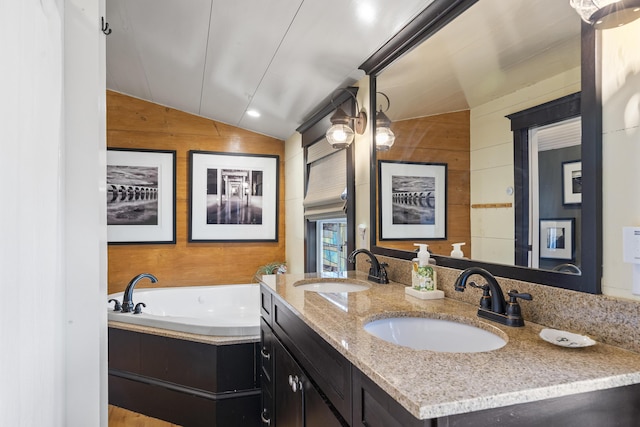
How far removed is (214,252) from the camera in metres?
3.91

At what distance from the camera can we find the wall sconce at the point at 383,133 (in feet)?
6.53

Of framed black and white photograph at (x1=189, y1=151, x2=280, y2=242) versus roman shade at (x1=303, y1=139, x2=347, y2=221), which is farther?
framed black and white photograph at (x1=189, y1=151, x2=280, y2=242)

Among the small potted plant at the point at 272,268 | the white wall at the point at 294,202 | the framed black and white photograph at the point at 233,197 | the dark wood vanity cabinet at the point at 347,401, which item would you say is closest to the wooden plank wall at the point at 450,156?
the dark wood vanity cabinet at the point at 347,401

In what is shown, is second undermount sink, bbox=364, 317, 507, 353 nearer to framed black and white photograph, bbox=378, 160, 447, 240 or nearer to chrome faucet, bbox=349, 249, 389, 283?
framed black and white photograph, bbox=378, 160, 447, 240

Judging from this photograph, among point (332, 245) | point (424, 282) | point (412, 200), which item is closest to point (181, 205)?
point (332, 245)

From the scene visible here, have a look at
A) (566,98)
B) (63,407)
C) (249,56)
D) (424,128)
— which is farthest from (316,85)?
(63,407)

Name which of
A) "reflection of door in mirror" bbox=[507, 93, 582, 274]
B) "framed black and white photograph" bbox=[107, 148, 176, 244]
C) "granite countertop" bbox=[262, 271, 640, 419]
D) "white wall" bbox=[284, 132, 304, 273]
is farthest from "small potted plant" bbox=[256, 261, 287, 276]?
"reflection of door in mirror" bbox=[507, 93, 582, 274]

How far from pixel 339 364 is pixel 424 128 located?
1166mm

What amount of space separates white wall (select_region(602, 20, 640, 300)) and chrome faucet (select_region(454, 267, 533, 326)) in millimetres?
218

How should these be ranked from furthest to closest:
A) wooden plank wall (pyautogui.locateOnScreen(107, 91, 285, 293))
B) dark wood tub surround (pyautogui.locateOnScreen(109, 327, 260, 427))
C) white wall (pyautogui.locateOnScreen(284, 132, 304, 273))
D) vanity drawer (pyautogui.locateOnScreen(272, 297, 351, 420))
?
wooden plank wall (pyautogui.locateOnScreen(107, 91, 285, 293)) < white wall (pyautogui.locateOnScreen(284, 132, 304, 273)) < dark wood tub surround (pyautogui.locateOnScreen(109, 327, 260, 427)) < vanity drawer (pyautogui.locateOnScreen(272, 297, 351, 420))

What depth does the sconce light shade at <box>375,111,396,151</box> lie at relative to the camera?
1988 mm

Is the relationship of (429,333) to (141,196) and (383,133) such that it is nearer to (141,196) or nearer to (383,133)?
(383,133)

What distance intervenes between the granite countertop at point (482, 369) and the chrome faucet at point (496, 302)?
0.09 ft

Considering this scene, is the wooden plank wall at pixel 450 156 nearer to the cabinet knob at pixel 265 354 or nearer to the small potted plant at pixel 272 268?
the cabinet knob at pixel 265 354
